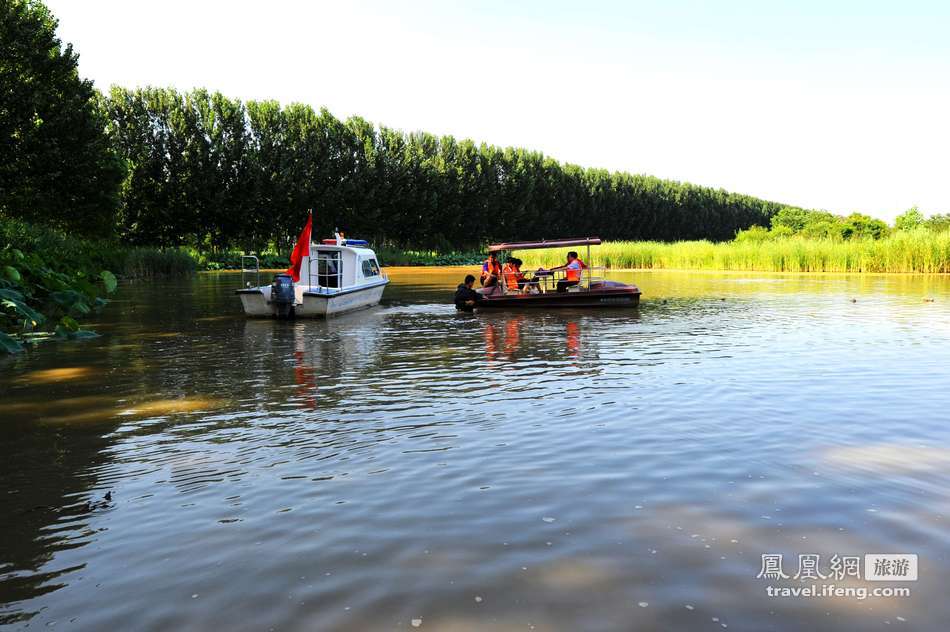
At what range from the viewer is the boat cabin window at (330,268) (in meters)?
24.6

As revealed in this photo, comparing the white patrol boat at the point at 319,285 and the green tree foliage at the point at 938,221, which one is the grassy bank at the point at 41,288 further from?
the green tree foliage at the point at 938,221

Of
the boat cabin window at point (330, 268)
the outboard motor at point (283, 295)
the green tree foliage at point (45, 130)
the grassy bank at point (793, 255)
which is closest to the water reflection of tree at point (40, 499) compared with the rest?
the outboard motor at point (283, 295)

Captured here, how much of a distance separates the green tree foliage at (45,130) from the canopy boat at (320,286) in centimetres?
2179

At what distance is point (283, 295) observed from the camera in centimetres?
2134

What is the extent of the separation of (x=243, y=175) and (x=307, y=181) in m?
5.85

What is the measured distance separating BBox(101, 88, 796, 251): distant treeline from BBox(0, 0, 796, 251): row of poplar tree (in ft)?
0.44

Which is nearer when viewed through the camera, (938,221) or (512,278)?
(512,278)

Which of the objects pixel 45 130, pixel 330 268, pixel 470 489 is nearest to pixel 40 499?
pixel 470 489

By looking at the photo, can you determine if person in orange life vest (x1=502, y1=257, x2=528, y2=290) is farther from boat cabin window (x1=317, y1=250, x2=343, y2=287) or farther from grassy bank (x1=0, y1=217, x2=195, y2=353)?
grassy bank (x1=0, y1=217, x2=195, y2=353)

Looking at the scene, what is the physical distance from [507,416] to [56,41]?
41.8m

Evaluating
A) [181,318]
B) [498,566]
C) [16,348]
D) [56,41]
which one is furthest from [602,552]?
[56,41]

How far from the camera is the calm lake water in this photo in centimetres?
419

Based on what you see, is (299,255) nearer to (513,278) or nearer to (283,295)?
(283,295)

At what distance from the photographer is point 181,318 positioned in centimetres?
2148
